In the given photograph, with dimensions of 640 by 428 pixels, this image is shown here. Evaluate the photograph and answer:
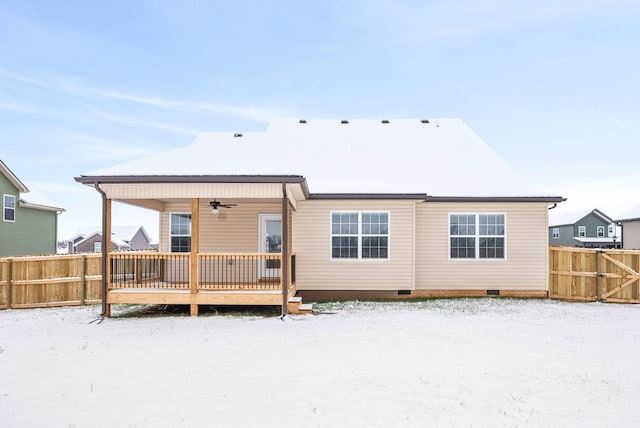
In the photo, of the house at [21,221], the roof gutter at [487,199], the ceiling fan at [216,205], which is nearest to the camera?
the ceiling fan at [216,205]

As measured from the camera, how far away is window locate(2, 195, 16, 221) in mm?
21336

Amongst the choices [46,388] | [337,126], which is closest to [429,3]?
[337,126]

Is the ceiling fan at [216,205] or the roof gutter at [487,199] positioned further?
the roof gutter at [487,199]

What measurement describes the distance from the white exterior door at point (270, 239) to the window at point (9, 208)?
16192mm

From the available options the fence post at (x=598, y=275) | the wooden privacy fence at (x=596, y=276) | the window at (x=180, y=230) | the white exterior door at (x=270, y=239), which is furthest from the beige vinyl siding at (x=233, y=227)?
the fence post at (x=598, y=275)

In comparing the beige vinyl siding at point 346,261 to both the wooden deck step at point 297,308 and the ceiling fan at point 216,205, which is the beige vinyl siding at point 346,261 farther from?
the wooden deck step at point 297,308

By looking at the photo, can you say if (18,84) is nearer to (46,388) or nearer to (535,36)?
(46,388)

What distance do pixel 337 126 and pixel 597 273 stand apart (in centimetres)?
1053

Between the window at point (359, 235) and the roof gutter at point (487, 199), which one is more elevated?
the roof gutter at point (487, 199)

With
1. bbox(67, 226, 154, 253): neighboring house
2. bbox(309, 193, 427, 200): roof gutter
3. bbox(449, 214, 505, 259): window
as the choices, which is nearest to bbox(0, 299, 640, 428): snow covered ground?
bbox(449, 214, 505, 259): window

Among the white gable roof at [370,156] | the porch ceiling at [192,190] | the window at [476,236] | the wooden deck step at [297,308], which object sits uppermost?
the white gable roof at [370,156]

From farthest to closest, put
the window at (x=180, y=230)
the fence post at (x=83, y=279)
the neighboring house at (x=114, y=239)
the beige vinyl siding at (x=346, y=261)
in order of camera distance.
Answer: the neighboring house at (x=114, y=239)
the window at (x=180, y=230)
the beige vinyl siding at (x=346, y=261)
the fence post at (x=83, y=279)

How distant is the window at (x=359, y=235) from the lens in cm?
1290

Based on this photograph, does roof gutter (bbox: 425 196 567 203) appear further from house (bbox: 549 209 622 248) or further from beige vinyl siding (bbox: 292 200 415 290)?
house (bbox: 549 209 622 248)
